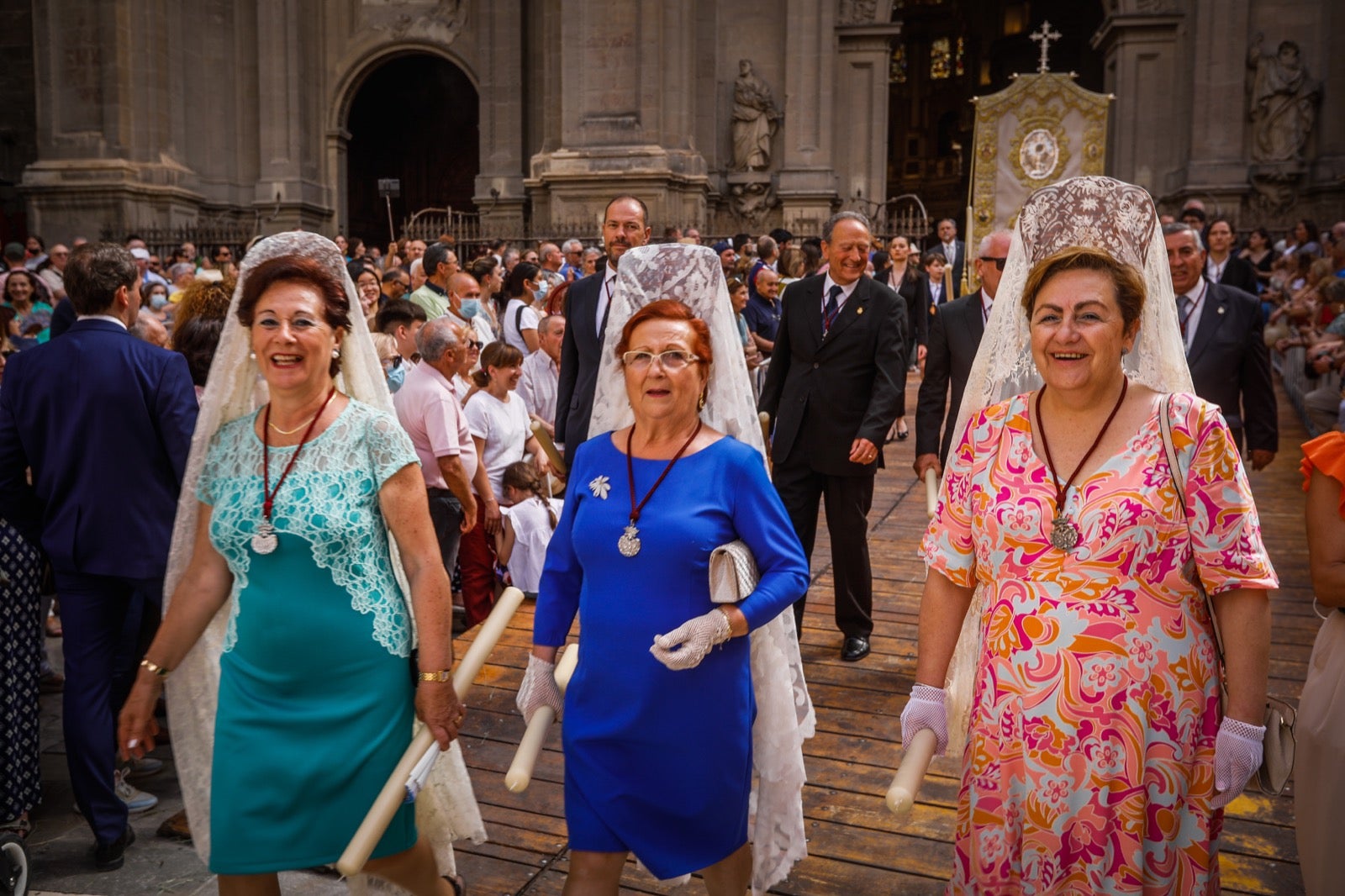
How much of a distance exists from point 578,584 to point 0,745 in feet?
7.89

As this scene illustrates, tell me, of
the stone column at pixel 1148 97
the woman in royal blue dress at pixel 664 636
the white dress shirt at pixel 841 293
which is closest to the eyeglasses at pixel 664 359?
the woman in royal blue dress at pixel 664 636

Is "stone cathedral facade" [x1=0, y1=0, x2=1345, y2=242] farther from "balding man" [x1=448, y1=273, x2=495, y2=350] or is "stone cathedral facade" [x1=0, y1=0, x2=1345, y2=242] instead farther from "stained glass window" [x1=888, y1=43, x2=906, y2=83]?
"stained glass window" [x1=888, y1=43, x2=906, y2=83]

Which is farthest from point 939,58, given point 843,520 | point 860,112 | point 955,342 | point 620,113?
point 843,520

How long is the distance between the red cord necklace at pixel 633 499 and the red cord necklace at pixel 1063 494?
824 millimetres

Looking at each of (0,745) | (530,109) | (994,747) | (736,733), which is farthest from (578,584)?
(530,109)

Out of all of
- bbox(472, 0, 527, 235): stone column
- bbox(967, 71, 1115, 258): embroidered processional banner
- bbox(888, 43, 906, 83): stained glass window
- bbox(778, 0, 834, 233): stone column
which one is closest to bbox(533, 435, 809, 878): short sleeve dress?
bbox(967, 71, 1115, 258): embroidered processional banner

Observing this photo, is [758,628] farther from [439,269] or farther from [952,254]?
[952,254]

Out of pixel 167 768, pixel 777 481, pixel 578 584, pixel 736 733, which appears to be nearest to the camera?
pixel 736 733

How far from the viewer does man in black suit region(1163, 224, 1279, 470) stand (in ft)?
Answer: 18.0

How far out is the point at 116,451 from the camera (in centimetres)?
402

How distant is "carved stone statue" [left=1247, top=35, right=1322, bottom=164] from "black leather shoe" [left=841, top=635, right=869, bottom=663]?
18.6 meters

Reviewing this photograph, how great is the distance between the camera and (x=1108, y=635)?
7.77 feet

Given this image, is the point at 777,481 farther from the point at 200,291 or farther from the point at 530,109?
the point at 530,109

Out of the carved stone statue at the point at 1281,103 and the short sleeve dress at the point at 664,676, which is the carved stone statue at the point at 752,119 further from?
the short sleeve dress at the point at 664,676
